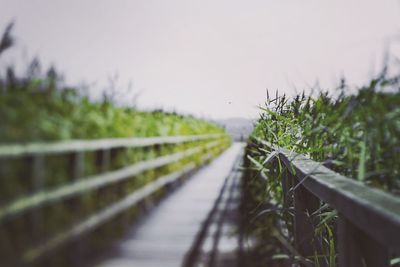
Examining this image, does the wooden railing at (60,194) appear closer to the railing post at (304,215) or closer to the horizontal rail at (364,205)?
the horizontal rail at (364,205)

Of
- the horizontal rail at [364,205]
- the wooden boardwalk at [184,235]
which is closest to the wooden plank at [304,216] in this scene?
the horizontal rail at [364,205]

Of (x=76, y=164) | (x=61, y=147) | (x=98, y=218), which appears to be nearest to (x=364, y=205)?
(x=61, y=147)

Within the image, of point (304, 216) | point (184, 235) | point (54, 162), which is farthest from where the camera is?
point (184, 235)

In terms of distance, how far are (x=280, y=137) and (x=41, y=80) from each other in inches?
64.6

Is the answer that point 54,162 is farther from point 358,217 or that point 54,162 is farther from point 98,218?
point 358,217

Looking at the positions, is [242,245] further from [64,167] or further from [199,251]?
[64,167]

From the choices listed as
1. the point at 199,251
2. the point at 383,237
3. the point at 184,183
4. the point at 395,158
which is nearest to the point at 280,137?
the point at 199,251

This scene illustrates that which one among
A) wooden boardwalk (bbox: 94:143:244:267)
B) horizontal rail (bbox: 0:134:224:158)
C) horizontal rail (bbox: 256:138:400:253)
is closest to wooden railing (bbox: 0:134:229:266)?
horizontal rail (bbox: 0:134:224:158)

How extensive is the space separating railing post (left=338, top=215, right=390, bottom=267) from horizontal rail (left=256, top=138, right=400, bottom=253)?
0.08 meters

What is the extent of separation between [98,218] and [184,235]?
3.42ft

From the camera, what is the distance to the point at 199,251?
13.1 ft

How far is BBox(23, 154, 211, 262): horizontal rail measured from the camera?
2.47 meters

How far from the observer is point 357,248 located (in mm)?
1345

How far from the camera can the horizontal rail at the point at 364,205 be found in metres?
0.90
